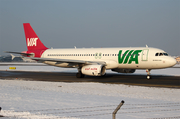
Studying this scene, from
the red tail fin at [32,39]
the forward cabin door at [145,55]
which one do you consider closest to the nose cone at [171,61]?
the forward cabin door at [145,55]

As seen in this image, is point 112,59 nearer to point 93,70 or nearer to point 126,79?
point 93,70

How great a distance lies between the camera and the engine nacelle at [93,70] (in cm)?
2498

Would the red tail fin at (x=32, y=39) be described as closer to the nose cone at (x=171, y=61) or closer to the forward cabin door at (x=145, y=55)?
the forward cabin door at (x=145, y=55)

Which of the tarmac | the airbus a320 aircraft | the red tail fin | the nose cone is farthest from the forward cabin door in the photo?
the red tail fin

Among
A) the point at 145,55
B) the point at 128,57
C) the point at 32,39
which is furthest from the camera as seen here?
the point at 32,39

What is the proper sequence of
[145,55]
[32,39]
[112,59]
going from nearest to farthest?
1. [145,55]
2. [112,59]
3. [32,39]

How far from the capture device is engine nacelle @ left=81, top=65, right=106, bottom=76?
25.0 meters

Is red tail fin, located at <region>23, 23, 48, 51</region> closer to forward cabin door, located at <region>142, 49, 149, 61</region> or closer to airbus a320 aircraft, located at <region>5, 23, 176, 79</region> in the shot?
airbus a320 aircraft, located at <region>5, 23, 176, 79</region>

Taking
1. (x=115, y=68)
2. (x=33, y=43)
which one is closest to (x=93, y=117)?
(x=115, y=68)

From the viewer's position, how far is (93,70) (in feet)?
82.8

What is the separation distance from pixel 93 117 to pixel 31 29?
95.5ft

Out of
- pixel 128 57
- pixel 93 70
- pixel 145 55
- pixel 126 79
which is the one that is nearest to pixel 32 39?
pixel 93 70

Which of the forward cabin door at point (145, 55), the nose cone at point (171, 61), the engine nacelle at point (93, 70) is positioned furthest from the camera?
the forward cabin door at point (145, 55)

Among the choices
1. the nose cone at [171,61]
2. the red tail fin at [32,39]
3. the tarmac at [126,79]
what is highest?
the red tail fin at [32,39]
